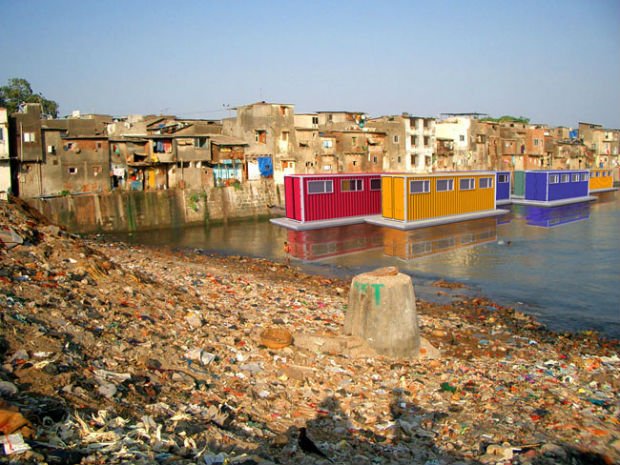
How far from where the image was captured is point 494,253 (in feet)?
74.5

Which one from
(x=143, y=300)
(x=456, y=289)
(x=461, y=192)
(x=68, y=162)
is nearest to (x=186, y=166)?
(x=68, y=162)

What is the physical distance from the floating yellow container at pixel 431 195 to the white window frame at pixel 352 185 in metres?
1.27

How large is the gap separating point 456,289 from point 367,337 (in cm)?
864

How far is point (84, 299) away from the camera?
8711 mm

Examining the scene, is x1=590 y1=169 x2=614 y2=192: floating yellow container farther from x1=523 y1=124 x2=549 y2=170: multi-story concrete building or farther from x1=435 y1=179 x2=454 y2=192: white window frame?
x1=435 y1=179 x2=454 y2=192: white window frame

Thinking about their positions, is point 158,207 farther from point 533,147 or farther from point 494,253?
point 533,147

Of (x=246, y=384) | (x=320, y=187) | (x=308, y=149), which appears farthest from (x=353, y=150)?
(x=246, y=384)

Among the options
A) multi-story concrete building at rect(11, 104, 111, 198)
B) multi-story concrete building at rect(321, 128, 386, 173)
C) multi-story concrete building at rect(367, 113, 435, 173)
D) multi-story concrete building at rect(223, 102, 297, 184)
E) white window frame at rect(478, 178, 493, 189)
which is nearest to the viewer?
multi-story concrete building at rect(11, 104, 111, 198)

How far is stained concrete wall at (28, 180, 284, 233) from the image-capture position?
29406mm

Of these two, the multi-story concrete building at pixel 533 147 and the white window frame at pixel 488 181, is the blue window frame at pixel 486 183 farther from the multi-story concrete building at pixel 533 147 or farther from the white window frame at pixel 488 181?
the multi-story concrete building at pixel 533 147

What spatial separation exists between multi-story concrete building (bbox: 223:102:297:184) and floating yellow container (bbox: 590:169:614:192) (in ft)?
98.7

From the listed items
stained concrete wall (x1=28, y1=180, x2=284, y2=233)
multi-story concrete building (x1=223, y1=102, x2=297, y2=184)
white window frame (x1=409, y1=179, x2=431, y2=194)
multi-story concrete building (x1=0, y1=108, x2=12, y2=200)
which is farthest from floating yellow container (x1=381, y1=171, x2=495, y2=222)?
multi-story concrete building (x1=0, y1=108, x2=12, y2=200)

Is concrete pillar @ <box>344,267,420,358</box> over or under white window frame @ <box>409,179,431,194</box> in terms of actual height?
under

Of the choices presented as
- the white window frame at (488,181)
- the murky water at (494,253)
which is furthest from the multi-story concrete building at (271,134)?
the white window frame at (488,181)
